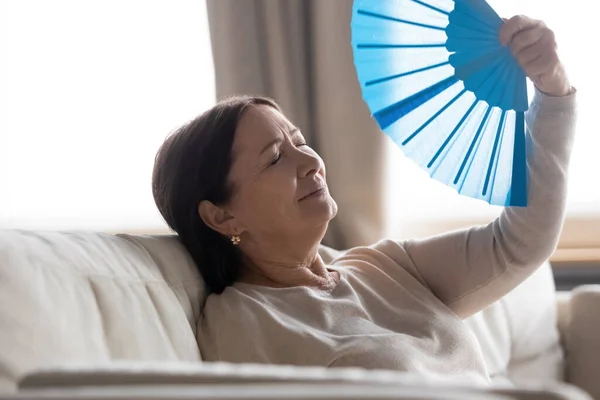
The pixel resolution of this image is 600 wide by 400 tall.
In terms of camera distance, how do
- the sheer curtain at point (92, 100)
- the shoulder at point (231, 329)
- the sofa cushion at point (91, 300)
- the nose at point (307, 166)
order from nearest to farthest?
the sofa cushion at point (91, 300) → the shoulder at point (231, 329) → the nose at point (307, 166) → the sheer curtain at point (92, 100)

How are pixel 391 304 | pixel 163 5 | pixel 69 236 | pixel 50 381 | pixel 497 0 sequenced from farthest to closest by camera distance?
pixel 163 5 < pixel 497 0 < pixel 391 304 < pixel 69 236 < pixel 50 381

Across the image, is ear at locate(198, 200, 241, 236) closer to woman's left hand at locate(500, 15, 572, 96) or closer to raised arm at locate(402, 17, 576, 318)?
raised arm at locate(402, 17, 576, 318)

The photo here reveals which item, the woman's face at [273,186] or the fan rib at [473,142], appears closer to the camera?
the fan rib at [473,142]

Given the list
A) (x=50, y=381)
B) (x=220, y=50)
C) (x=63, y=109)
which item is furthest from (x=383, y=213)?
(x=50, y=381)

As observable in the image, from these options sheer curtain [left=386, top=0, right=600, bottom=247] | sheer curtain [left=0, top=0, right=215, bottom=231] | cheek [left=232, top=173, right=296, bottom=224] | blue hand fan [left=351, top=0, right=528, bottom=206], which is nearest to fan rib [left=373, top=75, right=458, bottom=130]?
blue hand fan [left=351, top=0, right=528, bottom=206]

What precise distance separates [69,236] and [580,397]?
95cm

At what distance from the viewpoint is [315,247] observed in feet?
5.86

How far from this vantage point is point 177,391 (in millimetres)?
752

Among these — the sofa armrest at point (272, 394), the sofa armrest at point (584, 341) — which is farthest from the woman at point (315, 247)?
the sofa armrest at point (272, 394)

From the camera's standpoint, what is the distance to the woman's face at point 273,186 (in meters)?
1.74

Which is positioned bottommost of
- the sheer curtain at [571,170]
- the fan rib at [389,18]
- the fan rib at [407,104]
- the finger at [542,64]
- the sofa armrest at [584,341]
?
the sofa armrest at [584,341]

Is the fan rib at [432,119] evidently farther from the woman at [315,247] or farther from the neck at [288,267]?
the neck at [288,267]

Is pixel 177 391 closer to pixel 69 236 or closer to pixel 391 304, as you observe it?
pixel 69 236

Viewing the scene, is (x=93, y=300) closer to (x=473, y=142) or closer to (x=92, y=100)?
(x=473, y=142)
